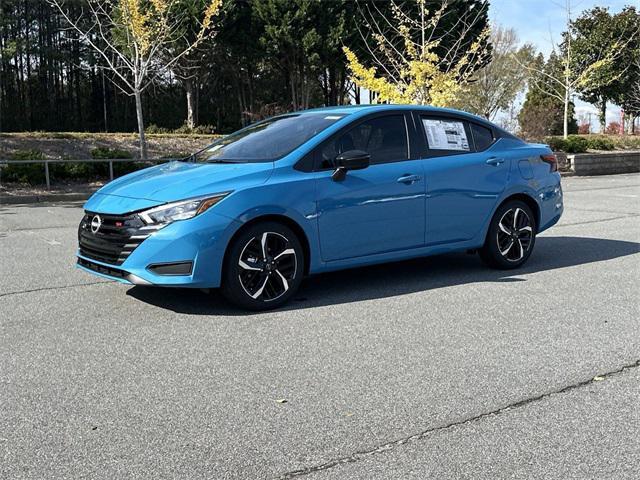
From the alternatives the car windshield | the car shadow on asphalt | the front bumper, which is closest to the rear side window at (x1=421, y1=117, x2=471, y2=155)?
the car windshield

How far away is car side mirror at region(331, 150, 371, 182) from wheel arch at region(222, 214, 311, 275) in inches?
21.1

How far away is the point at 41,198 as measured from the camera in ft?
50.8

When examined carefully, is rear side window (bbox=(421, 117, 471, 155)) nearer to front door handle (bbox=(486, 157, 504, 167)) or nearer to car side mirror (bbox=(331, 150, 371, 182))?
front door handle (bbox=(486, 157, 504, 167))

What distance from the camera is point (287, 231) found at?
540 cm

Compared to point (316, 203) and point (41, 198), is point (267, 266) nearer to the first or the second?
point (316, 203)

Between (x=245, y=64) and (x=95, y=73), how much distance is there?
51.1ft

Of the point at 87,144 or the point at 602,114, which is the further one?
the point at 602,114

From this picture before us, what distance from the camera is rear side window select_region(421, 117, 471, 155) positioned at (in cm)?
642

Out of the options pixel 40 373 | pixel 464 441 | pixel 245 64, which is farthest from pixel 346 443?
pixel 245 64

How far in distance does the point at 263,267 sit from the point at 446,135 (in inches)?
95.2

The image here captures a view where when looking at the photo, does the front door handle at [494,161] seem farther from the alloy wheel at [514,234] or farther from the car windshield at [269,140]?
the car windshield at [269,140]

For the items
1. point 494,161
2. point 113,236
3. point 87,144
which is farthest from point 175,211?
point 87,144

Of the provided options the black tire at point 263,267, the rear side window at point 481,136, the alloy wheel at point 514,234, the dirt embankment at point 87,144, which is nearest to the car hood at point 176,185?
the black tire at point 263,267

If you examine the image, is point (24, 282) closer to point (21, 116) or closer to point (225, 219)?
point (225, 219)
